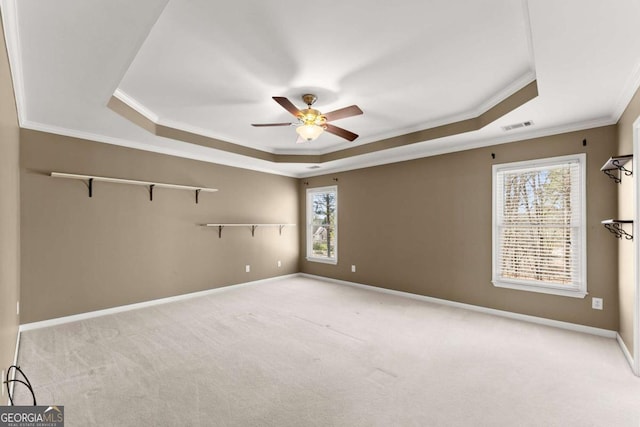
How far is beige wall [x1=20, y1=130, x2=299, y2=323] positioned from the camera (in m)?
3.54

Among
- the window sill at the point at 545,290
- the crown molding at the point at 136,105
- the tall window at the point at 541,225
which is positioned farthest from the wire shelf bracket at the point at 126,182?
the window sill at the point at 545,290

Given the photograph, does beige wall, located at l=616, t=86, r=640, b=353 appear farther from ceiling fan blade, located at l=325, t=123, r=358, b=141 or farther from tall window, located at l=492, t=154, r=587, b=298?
ceiling fan blade, located at l=325, t=123, r=358, b=141

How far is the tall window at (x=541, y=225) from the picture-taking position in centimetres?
354

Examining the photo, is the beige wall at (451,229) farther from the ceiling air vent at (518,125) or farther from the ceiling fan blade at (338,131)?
the ceiling fan blade at (338,131)

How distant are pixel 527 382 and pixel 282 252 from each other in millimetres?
4956

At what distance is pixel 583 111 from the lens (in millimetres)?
3139

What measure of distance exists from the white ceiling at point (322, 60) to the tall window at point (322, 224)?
2.74 m

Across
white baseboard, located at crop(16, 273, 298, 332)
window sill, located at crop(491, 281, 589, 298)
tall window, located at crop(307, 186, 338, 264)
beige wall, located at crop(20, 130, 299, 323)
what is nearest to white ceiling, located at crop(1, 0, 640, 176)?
beige wall, located at crop(20, 130, 299, 323)

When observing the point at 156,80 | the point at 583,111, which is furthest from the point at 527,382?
the point at 156,80

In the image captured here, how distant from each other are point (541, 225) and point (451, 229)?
1154 mm

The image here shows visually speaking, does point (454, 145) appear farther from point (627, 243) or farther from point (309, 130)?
point (309, 130)

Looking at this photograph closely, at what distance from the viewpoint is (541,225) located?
12.3ft

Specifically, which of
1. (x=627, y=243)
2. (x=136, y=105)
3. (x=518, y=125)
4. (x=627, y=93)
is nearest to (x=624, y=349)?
(x=627, y=243)

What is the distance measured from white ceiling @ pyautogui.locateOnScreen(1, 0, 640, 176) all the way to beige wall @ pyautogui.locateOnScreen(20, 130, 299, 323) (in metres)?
0.50
